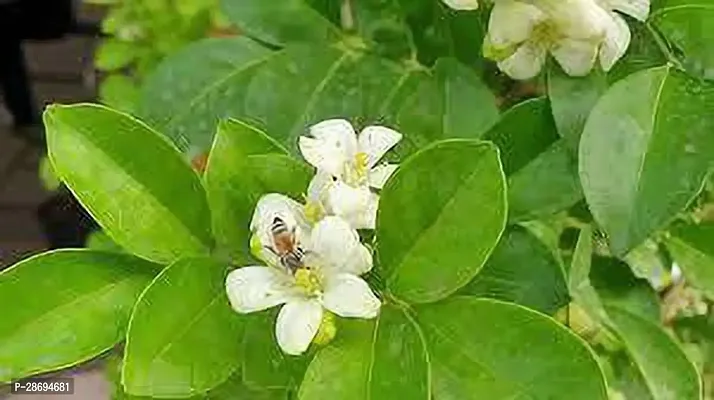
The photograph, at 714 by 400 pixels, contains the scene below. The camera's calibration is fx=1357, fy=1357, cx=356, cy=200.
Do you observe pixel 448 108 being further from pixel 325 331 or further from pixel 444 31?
pixel 325 331

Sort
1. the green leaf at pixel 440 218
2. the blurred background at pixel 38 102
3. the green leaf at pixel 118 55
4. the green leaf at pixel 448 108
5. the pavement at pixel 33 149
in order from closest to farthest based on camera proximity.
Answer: the green leaf at pixel 440 218
the green leaf at pixel 448 108
the green leaf at pixel 118 55
the blurred background at pixel 38 102
the pavement at pixel 33 149

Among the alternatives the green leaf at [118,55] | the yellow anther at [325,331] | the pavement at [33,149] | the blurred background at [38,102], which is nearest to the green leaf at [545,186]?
the yellow anther at [325,331]

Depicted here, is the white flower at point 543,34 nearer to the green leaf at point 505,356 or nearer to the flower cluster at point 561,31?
the flower cluster at point 561,31

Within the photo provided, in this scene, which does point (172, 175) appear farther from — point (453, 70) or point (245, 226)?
point (453, 70)

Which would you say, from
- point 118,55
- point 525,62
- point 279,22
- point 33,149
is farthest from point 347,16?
point 33,149

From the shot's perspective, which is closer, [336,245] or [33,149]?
[336,245]

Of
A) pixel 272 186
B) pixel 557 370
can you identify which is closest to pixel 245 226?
pixel 272 186

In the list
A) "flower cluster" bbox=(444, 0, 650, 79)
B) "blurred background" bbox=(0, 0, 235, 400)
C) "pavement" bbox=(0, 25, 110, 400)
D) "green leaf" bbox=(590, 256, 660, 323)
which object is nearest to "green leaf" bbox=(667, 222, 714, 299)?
"green leaf" bbox=(590, 256, 660, 323)

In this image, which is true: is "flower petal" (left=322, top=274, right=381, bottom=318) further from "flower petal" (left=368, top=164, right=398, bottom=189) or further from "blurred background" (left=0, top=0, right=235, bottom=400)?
"blurred background" (left=0, top=0, right=235, bottom=400)
